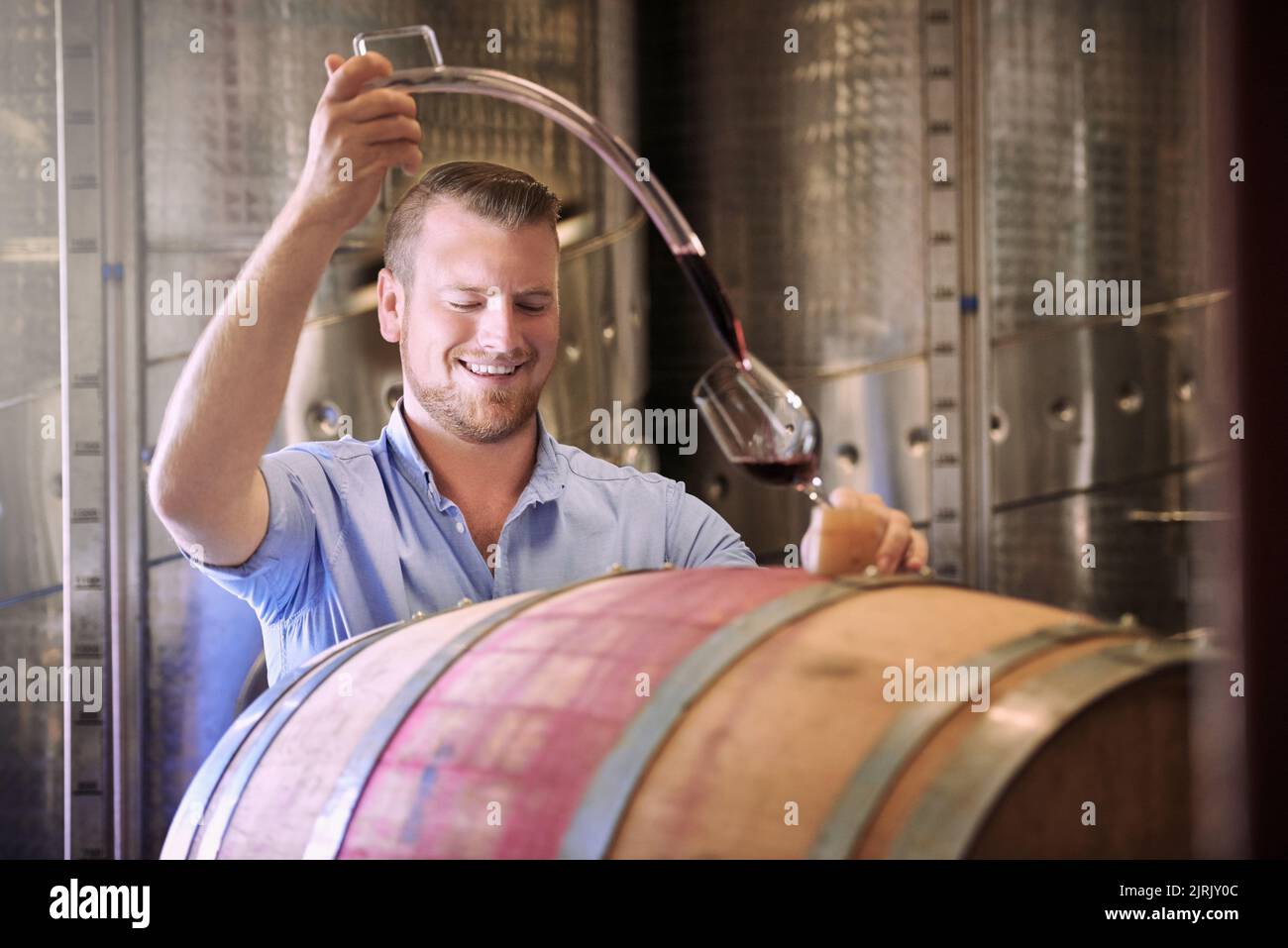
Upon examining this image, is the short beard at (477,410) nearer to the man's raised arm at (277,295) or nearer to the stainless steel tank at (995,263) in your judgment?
the man's raised arm at (277,295)

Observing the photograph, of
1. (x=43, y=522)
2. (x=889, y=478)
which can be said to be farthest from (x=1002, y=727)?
(x=43, y=522)

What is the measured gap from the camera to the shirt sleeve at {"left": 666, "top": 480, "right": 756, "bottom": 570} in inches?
69.8

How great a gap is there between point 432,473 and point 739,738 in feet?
2.59

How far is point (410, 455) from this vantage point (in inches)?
64.7

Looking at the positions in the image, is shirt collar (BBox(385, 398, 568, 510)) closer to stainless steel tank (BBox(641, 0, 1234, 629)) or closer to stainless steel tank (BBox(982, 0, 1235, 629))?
stainless steel tank (BBox(641, 0, 1234, 629))
